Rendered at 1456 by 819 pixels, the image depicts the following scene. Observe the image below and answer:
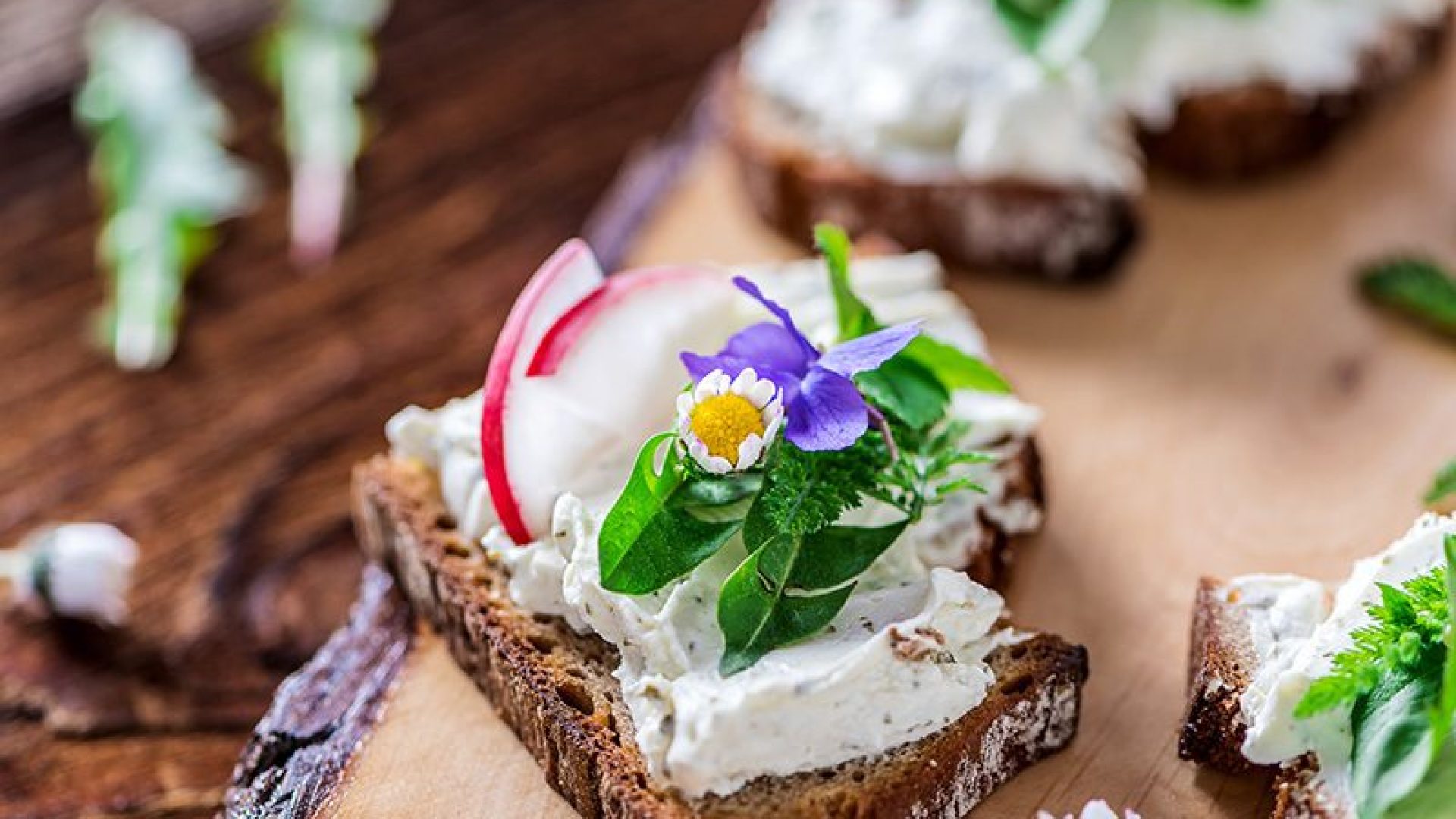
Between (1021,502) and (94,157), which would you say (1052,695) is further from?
(94,157)

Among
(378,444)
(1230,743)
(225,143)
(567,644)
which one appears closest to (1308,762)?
(1230,743)

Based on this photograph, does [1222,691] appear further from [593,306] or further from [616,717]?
[593,306]

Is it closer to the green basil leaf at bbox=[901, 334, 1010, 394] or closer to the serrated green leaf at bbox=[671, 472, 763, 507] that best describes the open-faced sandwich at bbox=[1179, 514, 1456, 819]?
Result: the green basil leaf at bbox=[901, 334, 1010, 394]

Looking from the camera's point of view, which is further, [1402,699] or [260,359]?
[260,359]

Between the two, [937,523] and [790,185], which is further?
[790,185]

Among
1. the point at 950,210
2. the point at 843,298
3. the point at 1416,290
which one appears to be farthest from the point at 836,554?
the point at 1416,290

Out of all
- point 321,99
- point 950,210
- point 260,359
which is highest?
point 950,210

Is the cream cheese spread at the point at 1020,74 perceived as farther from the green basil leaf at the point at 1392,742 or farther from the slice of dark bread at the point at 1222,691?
the green basil leaf at the point at 1392,742

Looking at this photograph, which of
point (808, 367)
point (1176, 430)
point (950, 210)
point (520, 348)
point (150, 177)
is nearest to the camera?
point (808, 367)

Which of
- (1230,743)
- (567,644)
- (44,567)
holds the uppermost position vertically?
(1230,743)
